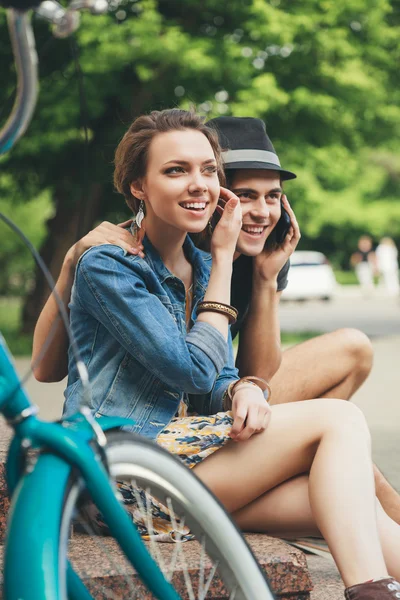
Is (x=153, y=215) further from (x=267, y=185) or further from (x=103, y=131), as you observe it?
(x=103, y=131)

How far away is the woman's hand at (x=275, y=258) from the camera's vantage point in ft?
11.1

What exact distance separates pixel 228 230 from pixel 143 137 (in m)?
0.35

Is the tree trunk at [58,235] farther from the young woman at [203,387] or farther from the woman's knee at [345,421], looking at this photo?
the woman's knee at [345,421]

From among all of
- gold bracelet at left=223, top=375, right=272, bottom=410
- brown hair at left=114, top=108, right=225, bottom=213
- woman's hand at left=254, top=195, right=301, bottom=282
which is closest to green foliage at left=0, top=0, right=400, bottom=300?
woman's hand at left=254, top=195, right=301, bottom=282

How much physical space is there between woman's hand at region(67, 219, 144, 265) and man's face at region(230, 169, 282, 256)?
1.91 feet

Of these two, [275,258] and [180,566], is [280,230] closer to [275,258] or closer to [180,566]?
[275,258]

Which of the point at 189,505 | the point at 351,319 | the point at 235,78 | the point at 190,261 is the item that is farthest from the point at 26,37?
the point at 351,319

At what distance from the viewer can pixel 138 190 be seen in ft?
9.47

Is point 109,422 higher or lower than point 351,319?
higher

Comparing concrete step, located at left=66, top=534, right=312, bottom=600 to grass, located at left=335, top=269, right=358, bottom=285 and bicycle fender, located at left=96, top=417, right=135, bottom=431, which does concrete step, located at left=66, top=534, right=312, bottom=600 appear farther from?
grass, located at left=335, top=269, right=358, bottom=285

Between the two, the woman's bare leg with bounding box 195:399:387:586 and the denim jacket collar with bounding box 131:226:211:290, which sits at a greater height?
the denim jacket collar with bounding box 131:226:211:290

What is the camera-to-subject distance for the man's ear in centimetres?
288

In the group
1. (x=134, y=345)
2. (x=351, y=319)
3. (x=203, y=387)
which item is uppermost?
(x=134, y=345)

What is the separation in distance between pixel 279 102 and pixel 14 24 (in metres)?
11.2
